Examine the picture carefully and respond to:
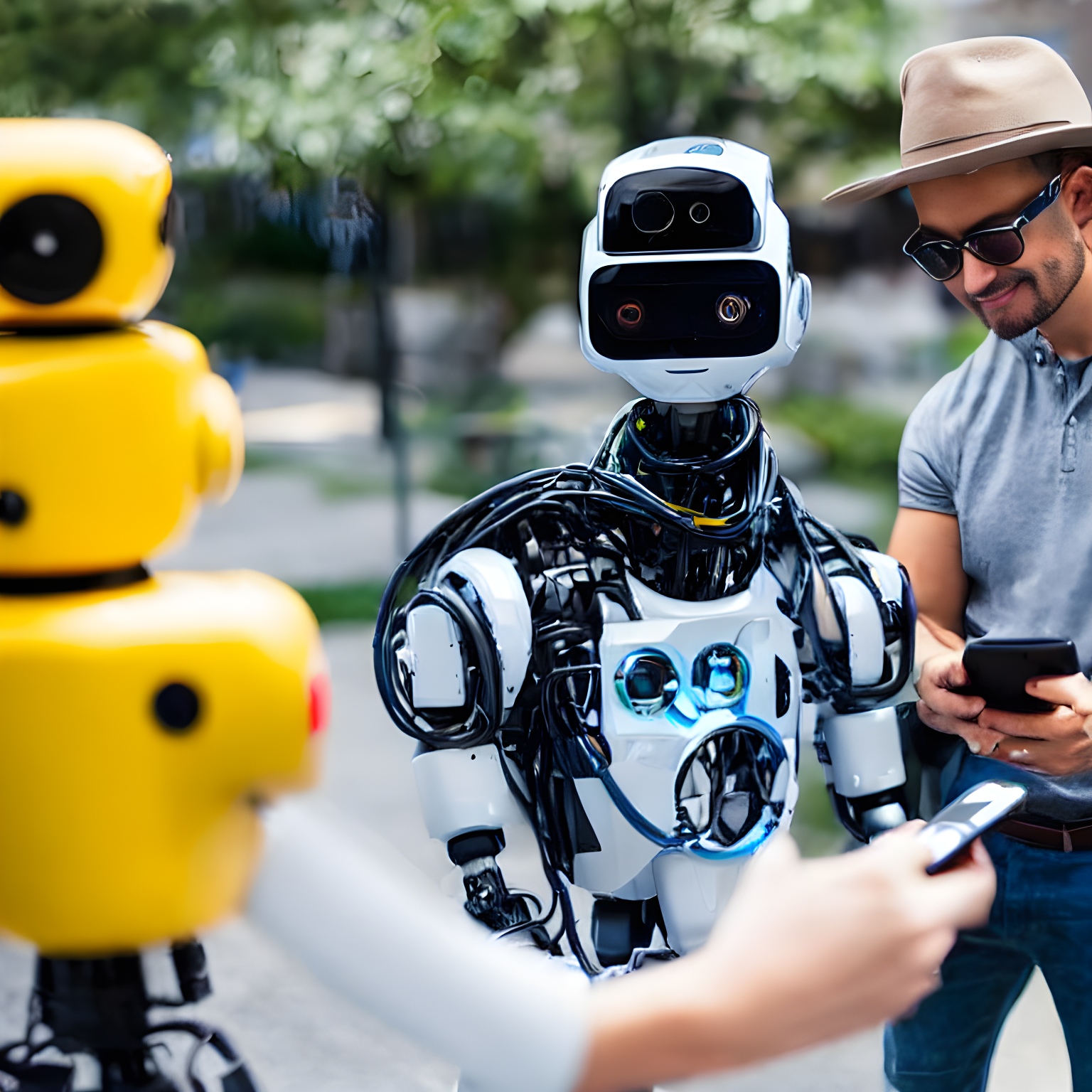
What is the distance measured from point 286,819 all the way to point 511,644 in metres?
0.47

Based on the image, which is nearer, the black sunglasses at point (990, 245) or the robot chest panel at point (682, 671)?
the robot chest panel at point (682, 671)

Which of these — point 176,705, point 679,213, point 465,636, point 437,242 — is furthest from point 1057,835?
point 437,242

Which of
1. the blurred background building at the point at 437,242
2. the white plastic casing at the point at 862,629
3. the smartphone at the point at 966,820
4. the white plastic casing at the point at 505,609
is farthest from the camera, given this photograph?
the blurred background building at the point at 437,242

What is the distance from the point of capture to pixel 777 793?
1.46 m

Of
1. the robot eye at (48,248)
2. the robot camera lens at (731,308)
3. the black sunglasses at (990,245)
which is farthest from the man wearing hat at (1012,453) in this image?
the robot eye at (48,248)

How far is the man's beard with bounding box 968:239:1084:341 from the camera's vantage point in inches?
62.2

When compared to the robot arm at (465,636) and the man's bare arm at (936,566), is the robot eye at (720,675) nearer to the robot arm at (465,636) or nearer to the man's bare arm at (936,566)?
the robot arm at (465,636)

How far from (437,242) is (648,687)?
7.62 meters

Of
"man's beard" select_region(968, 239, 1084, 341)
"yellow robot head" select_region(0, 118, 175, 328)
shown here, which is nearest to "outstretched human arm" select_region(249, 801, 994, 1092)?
"yellow robot head" select_region(0, 118, 175, 328)

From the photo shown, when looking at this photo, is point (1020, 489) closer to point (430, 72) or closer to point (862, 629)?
point (862, 629)

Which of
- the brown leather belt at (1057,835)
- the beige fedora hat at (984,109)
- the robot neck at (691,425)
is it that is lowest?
the brown leather belt at (1057,835)

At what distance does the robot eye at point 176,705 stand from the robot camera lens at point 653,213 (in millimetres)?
776

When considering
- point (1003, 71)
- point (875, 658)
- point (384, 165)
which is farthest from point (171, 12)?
point (875, 658)

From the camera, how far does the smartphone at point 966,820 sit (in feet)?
3.62
